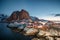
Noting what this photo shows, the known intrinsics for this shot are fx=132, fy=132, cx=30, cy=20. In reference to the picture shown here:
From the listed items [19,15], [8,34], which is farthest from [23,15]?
[8,34]

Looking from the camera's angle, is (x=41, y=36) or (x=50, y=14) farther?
(x=50, y=14)

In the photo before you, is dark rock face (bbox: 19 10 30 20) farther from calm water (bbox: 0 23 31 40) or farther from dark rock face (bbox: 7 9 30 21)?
calm water (bbox: 0 23 31 40)

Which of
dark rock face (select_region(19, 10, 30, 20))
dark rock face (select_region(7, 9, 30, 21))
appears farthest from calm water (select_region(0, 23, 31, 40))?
dark rock face (select_region(19, 10, 30, 20))

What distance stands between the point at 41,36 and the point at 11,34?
1.19 metres

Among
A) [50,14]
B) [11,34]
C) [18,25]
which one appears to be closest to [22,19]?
[18,25]

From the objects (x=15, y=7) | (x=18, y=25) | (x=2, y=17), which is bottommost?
(x=18, y=25)

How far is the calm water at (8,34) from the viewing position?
5168 mm

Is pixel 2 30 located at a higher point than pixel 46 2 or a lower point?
lower

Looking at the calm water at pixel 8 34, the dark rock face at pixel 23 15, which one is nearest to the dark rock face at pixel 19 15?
the dark rock face at pixel 23 15

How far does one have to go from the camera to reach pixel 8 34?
5.26m

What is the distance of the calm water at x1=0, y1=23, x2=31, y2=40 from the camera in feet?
17.0

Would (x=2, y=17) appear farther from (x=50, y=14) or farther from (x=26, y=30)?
(x=50, y=14)

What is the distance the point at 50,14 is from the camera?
17.8 feet

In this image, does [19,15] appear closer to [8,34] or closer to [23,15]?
[23,15]
